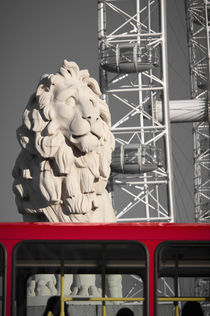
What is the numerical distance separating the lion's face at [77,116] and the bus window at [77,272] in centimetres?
506

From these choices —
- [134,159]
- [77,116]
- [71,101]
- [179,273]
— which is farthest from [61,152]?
[134,159]

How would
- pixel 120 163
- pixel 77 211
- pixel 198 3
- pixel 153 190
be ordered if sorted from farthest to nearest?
pixel 198 3
pixel 153 190
pixel 120 163
pixel 77 211

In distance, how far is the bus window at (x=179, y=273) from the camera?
9.54 metres

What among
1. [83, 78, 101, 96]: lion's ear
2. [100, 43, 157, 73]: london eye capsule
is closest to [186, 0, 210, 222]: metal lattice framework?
[100, 43, 157, 73]: london eye capsule

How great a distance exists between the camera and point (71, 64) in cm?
1521

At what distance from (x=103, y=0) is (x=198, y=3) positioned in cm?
1527

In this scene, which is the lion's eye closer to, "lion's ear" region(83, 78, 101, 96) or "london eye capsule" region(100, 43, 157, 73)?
"lion's ear" region(83, 78, 101, 96)

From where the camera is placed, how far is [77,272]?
9891 millimetres

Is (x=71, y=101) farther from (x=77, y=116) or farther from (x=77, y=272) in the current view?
(x=77, y=272)

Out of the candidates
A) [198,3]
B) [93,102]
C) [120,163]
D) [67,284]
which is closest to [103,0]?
[120,163]

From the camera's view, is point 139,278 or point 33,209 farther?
point 33,209

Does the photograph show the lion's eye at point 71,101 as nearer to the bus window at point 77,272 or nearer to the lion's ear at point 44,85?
the lion's ear at point 44,85

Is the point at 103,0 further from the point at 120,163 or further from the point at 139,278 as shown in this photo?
the point at 139,278

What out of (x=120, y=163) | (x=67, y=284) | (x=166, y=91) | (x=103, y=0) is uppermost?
(x=103, y=0)
